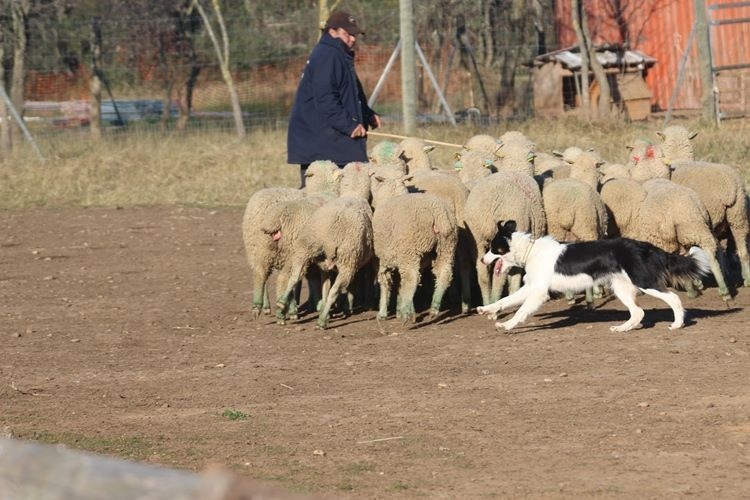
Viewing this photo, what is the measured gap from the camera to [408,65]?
18641 mm

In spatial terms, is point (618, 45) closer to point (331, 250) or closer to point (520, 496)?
point (331, 250)

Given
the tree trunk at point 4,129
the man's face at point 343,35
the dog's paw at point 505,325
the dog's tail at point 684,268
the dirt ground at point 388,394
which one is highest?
the man's face at point 343,35

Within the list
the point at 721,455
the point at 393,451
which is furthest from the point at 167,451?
the point at 721,455

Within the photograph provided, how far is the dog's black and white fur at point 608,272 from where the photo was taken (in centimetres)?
897

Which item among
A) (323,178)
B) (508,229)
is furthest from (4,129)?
(508,229)

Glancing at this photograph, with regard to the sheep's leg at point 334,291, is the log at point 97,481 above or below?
above

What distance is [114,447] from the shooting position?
6.41 meters

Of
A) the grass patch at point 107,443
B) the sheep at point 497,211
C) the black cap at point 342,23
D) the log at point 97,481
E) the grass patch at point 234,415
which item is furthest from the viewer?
the black cap at point 342,23

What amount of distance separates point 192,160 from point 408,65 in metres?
3.57

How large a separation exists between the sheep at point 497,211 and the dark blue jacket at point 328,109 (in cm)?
186

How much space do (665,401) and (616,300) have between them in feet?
12.8

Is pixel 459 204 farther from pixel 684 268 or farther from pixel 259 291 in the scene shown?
pixel 684 268

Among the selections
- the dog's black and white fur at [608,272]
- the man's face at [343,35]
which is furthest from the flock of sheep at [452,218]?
the man's face at [343,35]

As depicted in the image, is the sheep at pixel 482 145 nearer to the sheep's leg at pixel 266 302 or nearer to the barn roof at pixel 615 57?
the sheep's leg at pixel 266 302
